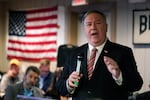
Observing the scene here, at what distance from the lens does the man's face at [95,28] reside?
2.00m

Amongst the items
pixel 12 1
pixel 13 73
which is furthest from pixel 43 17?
pixel 13 73

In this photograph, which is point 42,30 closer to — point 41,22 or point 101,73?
point 41,22

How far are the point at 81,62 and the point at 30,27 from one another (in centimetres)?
644

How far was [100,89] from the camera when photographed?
6.56ft

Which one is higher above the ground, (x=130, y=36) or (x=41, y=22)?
(x=41, y=22)

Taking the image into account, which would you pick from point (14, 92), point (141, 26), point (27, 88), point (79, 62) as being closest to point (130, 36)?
point (141, 26)

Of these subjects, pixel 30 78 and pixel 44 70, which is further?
pixel 44 70

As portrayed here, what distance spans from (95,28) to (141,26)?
178 inches

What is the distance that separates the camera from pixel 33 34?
8.32 metres

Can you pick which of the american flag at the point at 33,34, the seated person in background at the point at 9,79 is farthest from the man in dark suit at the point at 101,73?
the american flag at the point at 33,34

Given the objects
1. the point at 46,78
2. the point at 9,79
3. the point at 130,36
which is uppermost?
the point at 130,36

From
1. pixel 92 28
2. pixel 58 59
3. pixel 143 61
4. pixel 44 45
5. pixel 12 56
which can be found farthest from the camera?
pixel 12 56

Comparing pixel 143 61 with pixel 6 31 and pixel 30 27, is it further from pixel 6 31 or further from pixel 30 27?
pixel 6 31

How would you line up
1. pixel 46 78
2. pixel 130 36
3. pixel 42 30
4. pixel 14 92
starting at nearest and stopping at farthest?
pixel 14 92 → pixel 130 36 → pixel 46 78 → pixel 42 30
